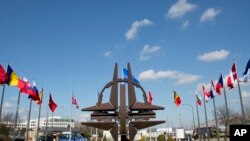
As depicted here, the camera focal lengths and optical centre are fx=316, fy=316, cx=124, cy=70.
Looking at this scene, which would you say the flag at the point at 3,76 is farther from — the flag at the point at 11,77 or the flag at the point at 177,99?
the flag at the point at 177,99

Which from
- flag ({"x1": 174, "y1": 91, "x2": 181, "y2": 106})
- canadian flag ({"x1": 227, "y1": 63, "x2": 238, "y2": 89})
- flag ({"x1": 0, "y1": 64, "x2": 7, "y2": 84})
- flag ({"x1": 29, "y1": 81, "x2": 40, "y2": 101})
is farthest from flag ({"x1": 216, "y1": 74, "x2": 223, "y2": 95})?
flag ({"x1": 0, "y1": 64, "x2": 7, "y2": 84})

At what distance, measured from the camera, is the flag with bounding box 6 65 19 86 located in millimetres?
31500

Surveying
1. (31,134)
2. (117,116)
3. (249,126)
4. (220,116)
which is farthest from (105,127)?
(31,134)

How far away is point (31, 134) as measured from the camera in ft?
407

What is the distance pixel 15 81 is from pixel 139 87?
15092 mm

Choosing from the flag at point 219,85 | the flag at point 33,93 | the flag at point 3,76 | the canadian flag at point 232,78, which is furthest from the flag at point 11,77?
the flag at point 219,85

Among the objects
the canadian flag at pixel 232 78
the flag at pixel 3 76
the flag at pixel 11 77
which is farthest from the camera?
the canadian flag at pixel 232 78

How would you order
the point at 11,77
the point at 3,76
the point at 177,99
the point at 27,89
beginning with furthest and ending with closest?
the point at 177,99, the point at 27,89, the point at 11,77, the point at 3,76

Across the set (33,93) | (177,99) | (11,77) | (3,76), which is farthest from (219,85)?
(3,76)

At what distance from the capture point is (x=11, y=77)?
31781mm

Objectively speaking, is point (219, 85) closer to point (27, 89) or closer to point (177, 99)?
point (177, 99)

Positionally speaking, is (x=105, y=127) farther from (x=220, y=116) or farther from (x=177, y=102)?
(x=220, y=116)

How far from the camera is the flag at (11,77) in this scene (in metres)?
31.5

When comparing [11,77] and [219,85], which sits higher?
[11,77]
